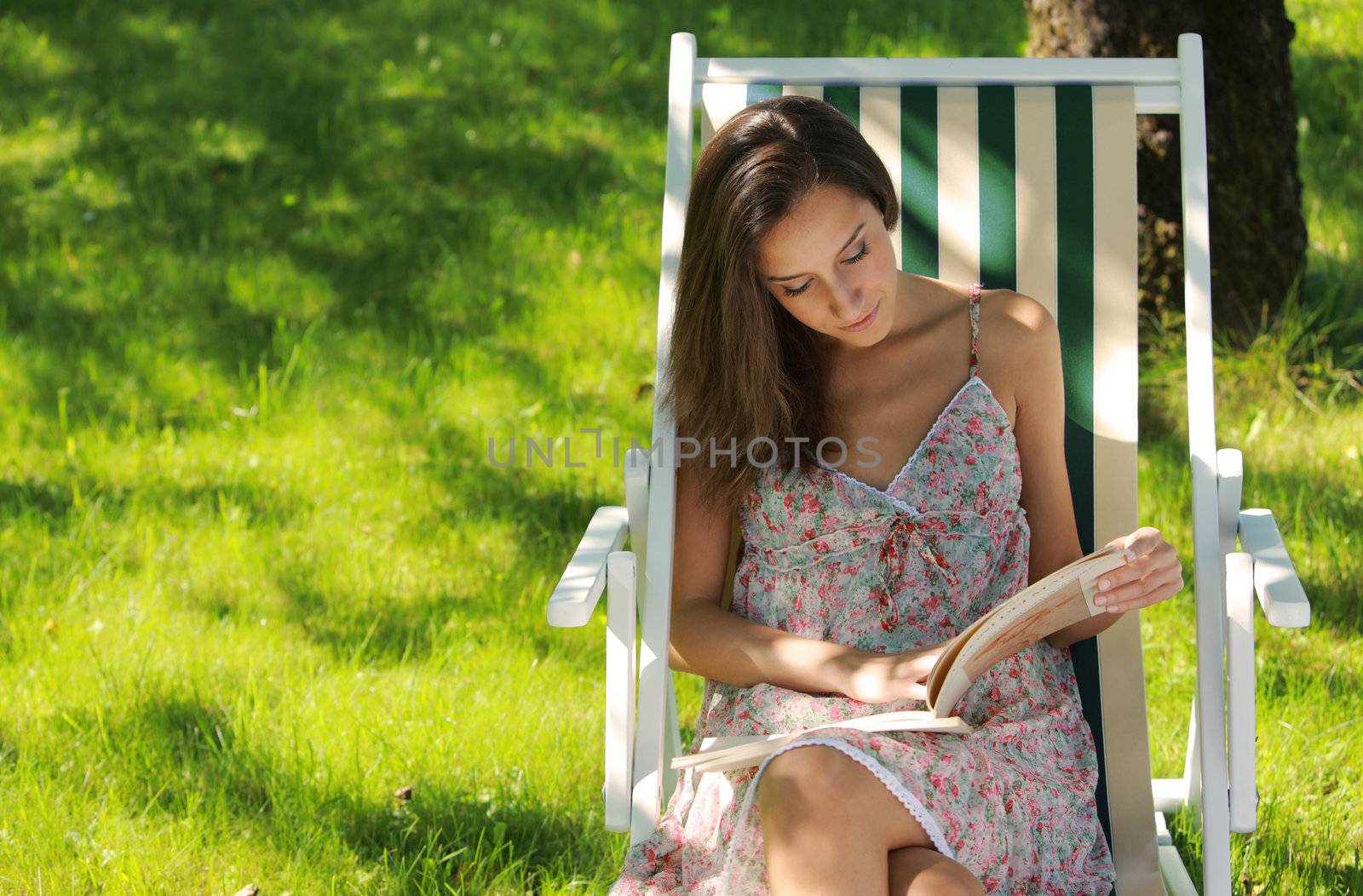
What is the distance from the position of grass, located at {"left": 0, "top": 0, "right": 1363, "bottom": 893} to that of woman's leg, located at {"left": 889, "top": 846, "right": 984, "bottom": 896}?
941mm

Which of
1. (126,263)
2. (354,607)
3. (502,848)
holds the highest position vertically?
(126,263)

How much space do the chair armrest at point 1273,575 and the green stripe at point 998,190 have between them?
0.68m

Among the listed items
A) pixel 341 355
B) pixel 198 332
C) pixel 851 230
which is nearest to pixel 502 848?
pixel 851 230

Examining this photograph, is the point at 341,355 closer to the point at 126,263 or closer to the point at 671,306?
the point at 126,263

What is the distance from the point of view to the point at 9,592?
12.0 ft

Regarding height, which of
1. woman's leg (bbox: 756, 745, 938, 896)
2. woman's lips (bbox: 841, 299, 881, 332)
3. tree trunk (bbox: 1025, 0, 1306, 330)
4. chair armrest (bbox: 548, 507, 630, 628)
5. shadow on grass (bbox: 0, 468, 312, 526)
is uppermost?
tree trunk (bbox: 1025, 0, 1306, 330)

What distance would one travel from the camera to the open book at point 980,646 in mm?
2062

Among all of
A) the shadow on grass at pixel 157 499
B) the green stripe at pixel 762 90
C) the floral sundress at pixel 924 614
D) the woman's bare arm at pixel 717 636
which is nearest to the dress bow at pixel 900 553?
the floral sundress at pixel 924 614

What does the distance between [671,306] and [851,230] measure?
541 mm

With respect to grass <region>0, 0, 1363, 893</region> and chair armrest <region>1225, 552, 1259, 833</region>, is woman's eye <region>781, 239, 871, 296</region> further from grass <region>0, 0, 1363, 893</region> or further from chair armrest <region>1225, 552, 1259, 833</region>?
grass <region>0, 0, 1363, 893</region>

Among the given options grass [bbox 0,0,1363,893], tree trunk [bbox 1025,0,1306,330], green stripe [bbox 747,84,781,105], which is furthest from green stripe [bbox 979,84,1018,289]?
tree trunk [bbox 1025,0,1306,330]

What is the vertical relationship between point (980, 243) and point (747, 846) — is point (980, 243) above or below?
above

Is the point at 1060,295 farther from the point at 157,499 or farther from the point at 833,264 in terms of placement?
the point at 157,499

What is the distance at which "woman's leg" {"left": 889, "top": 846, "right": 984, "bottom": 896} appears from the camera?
6.33 feet
